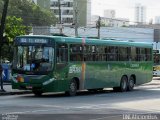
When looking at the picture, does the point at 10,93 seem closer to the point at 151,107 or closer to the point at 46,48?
the point at 46,48

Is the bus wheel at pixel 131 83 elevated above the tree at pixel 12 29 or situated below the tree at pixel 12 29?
below

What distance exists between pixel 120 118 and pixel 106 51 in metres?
13.2

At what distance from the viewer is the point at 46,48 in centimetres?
2419

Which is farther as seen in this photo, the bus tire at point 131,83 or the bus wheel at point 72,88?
the bus tire at point 131,83

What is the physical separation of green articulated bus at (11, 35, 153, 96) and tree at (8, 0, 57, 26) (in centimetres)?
6009

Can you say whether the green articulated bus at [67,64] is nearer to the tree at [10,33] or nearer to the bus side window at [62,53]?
the bus side window at [62,53]

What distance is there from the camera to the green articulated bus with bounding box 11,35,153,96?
24.0 m

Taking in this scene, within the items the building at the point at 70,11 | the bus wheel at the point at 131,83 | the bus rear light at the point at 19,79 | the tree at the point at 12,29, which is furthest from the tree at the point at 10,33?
the building at the point at 70,11

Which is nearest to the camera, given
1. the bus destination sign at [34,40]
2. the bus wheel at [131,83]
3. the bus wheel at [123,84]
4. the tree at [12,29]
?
the bus destination sign at [34,40]

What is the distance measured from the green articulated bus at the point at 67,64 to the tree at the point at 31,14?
60.1m

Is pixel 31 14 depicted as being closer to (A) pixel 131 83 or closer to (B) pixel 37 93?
(A) pixel 131 83

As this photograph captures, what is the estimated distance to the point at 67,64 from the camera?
24.8m

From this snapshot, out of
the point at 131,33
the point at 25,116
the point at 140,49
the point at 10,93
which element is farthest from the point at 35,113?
the point at 131,33

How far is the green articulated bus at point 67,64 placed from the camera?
78.8 ft
